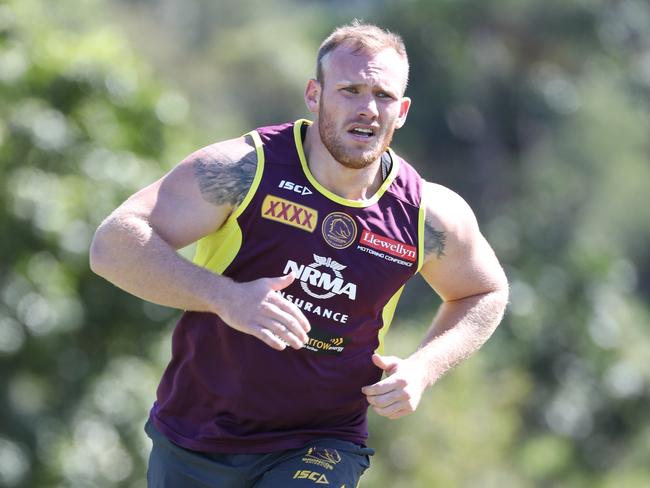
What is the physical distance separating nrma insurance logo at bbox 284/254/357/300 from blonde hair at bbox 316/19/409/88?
2.80 feet

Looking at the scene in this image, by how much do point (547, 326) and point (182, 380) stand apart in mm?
23652

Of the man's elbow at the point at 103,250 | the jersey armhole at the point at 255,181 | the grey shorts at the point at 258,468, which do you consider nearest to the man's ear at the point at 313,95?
the jersey armhole at the point at 255,181

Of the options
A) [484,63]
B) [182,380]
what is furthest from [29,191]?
[484,63]

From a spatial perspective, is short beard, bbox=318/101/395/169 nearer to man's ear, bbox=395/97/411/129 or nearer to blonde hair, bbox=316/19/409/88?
man's ear, bbox=395/97/411/129

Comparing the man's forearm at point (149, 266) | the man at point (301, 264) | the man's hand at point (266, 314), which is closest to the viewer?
the man's hand at point (266, 314)

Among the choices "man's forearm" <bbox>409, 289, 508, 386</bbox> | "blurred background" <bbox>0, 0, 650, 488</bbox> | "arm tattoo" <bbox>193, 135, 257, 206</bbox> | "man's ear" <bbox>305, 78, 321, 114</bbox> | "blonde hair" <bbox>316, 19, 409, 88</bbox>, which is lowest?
"blurred background" <bbox>0, 0, 650, 488</bbox>

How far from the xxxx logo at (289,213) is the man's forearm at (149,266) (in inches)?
16.7

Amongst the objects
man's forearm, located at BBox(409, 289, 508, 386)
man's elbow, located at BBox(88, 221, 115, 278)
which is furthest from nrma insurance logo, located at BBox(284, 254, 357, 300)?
man's elbow, located at BBox(88, 221, 115, 278)

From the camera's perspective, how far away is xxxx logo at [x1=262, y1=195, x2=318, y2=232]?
6.10 m

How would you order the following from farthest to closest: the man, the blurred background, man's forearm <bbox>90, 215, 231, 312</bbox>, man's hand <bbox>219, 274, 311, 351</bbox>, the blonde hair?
the blurred background → the blonde hair → the man → man's forearm <bbox>90, 215, 231, 312</bbox> → man's hand <bbox>219, 274, 311, 351</bbox>

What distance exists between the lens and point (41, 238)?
1457 cm

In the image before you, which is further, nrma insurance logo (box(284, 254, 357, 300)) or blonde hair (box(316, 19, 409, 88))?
blonde hair (box(316, 19, 409, 88))

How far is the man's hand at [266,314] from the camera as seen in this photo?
5562 millimetres

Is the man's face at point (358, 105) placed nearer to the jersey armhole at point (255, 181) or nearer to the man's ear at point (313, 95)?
the man's ear at point (313, 95)
